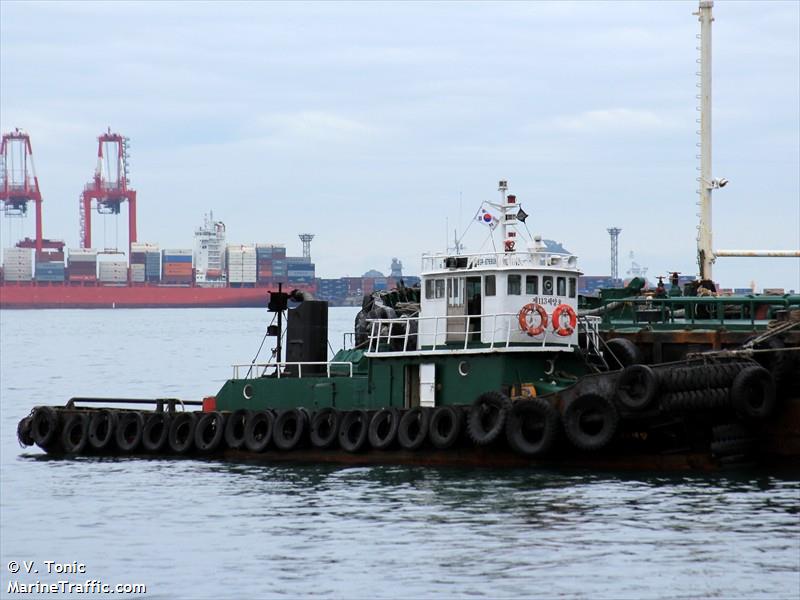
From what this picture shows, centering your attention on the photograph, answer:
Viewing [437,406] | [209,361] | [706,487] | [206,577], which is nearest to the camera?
[206,577]

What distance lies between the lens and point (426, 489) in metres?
25.2

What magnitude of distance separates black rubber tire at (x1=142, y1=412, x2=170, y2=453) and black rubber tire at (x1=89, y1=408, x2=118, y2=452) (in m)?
0.91

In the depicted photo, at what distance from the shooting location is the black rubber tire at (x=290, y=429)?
28875 mm

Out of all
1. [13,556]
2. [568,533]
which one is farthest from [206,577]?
[568,533]

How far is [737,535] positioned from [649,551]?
1611mm

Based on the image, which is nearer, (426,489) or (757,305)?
(426,489)

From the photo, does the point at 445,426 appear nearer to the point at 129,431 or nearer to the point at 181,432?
the point at 181,432

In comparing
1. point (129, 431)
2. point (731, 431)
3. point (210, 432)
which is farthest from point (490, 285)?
point (129, 431)

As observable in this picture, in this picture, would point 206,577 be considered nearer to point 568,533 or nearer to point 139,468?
point 568,533

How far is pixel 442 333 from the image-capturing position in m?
27.8

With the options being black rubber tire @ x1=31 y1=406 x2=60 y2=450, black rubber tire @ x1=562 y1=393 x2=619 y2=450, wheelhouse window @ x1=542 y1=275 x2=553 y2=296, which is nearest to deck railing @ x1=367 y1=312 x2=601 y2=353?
wheelhouse window @ x1=542 y1=275 x2=553 y2=296

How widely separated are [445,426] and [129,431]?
8838 millimetres

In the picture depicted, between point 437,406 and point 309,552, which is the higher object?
point 437,406

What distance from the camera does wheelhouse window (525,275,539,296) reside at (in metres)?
27.3
